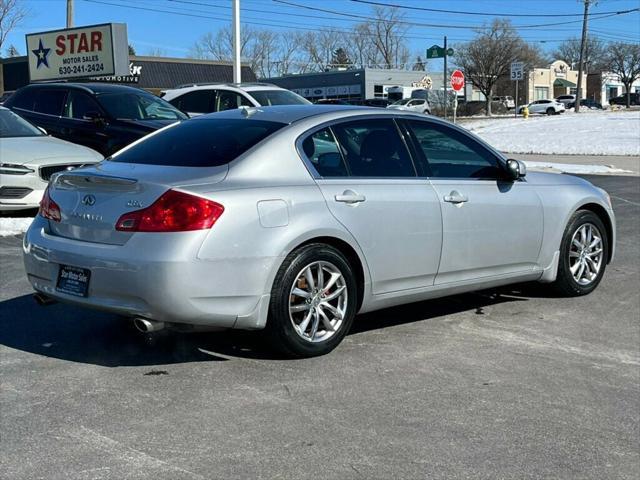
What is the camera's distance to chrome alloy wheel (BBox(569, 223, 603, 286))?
22.0ft

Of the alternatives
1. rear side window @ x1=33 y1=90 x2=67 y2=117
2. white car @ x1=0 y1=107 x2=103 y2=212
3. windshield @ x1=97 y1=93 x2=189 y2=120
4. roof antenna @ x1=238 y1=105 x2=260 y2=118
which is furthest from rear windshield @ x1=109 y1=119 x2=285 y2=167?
rear side window @ x1=33 y1=90 x2=67 y2=117

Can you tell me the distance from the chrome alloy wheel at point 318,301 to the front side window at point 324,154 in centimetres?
63

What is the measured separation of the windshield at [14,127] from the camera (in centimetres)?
1133

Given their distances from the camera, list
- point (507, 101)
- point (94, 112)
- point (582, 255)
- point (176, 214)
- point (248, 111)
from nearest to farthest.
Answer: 1. point (176, 214)
2. point (248, 111)
3. point (582, 255)
4. point (94, 112)
5. point (507, 101)

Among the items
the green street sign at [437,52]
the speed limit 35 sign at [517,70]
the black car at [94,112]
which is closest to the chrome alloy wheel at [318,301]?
the black car at [94,112]

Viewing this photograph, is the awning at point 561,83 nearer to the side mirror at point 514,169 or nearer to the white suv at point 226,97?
the white suv at point 226,97

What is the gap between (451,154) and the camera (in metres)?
6.03

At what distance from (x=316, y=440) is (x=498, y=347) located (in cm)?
203

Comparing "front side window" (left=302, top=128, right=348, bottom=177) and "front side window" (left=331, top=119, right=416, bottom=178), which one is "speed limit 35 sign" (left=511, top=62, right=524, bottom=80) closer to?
"front side window" (left=331, top=119, right=416, bottom=178)

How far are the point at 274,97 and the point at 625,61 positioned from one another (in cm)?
9700

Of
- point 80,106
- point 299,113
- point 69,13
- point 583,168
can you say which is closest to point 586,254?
point 299,113

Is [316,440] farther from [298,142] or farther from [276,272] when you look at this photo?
[298,142]

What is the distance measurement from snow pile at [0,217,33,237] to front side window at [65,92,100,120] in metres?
3.35

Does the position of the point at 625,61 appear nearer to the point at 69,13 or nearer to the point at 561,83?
the point at 561,83
